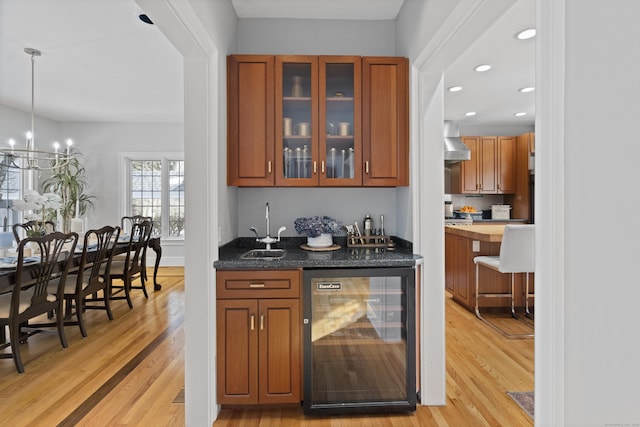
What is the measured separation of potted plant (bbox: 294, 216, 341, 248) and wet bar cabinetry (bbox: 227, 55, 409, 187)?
282 millimetres

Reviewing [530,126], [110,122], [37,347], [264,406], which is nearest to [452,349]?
[264,406]

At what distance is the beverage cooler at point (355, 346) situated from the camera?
80.8 inches

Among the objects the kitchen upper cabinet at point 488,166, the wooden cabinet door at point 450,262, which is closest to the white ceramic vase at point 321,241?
the wooden cabinet door at point 450,262

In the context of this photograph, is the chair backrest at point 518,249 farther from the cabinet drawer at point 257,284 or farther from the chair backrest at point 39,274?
the chair backrest at point 39,274

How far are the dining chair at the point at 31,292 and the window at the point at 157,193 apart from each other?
11.5 ft

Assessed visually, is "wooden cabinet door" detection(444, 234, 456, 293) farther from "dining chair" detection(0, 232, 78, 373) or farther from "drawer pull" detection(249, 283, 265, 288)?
"dining chair" detection(0, 232, 78, 373)

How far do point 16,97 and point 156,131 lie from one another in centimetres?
206

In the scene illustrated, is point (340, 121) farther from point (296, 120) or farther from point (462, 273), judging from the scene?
point (462, 273)

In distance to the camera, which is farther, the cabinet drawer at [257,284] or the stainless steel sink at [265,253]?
the stainless steel sink at [265,253]

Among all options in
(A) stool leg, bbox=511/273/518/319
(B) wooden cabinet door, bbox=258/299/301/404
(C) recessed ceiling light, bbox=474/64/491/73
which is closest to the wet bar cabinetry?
(B) wooden cabinet door, bbox=258/299/301/404

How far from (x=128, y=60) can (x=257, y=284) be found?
3184 mm

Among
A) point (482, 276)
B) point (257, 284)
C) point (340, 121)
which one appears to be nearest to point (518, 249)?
point (482, 276)

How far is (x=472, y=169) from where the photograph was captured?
6086mm

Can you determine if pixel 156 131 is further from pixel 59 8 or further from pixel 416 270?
pixel 416 270
